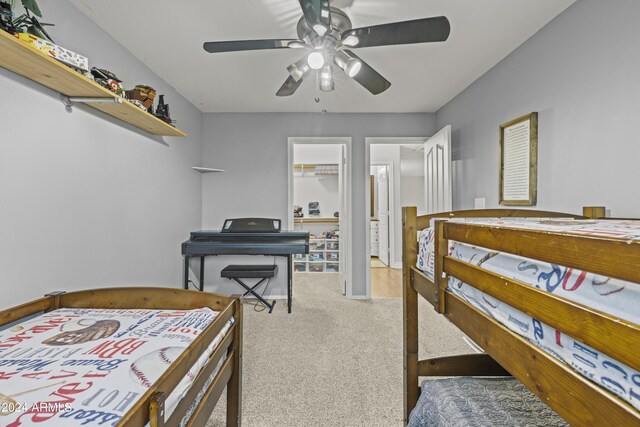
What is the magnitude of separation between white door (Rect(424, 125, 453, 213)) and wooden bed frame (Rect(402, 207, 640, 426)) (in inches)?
74.3

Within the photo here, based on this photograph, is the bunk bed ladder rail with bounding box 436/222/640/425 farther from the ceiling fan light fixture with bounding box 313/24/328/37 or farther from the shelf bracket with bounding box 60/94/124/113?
the shelf bracket with bounding box 60/94/124/113

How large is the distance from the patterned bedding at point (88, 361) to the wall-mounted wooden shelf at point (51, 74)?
1.08 meters

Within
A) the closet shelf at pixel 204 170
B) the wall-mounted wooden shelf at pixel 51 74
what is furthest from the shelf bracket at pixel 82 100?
the closet shelf at pixel 204 170

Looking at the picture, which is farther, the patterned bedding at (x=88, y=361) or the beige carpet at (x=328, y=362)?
the beige carpet at (x=328, y=362)

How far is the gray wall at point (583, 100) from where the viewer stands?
133 centimetres

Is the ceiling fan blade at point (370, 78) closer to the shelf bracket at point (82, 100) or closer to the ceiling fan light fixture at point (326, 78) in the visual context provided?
the ceiling fan light fixture at point (326, 78)

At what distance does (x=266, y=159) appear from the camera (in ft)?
11.3

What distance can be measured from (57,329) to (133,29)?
72.0 inches

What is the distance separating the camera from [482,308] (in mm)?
925

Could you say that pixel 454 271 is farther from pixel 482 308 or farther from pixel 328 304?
pixel 328 304

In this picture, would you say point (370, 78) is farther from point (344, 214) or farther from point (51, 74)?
point (344, 214)

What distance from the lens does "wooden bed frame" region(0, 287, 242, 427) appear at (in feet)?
2.74

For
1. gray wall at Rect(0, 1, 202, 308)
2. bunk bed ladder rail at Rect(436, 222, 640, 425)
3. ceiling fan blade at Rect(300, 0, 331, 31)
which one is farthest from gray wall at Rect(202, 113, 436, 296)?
bunk bed ladder rail at Rect(436, 222, 640, 425)

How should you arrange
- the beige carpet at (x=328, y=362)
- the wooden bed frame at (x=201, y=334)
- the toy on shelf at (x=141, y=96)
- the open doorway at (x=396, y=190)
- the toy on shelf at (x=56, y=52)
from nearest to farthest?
the wooden bed frame at (x=201, y=334) → the toy on shelf at (x=56, y=52) → the beige carpet at (x=328, y=362) → the toy on shelf at (x=141, y=96) → the open doorway at (x=396, y=190)
